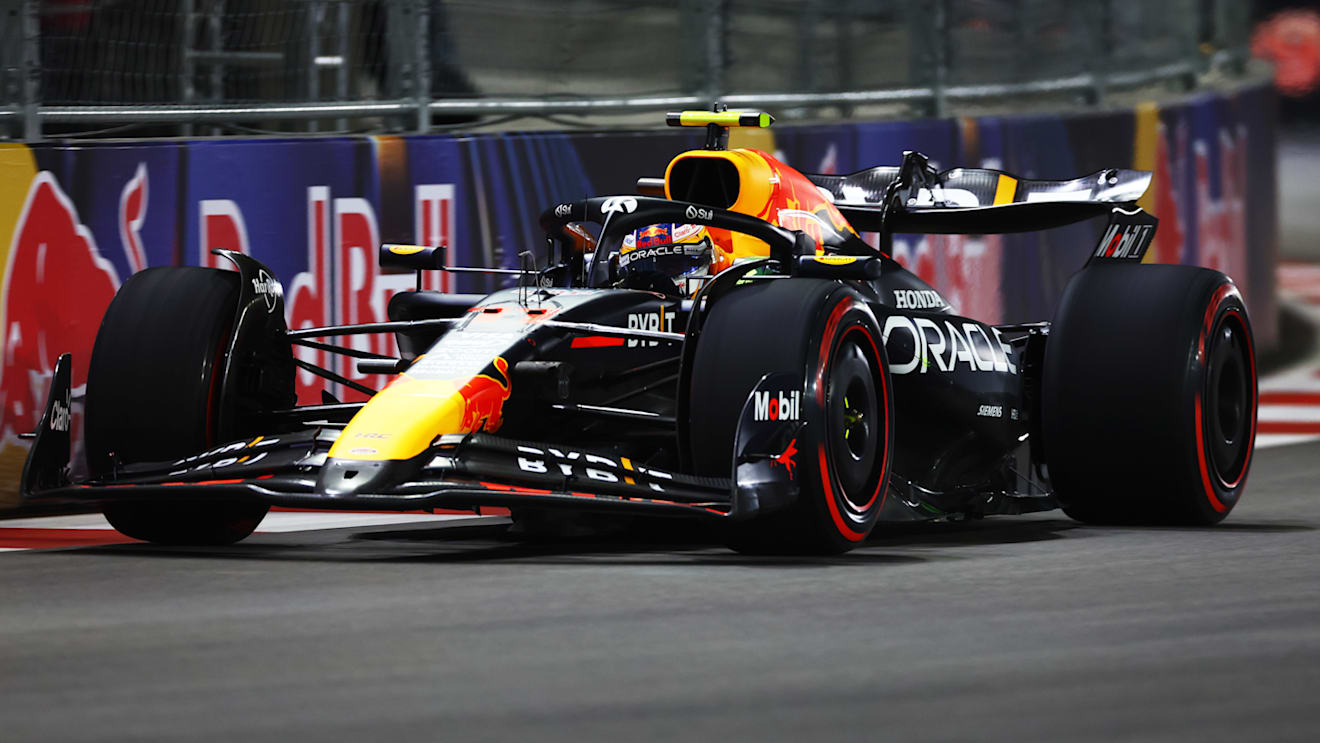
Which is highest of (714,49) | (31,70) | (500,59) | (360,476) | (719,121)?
(714,49)

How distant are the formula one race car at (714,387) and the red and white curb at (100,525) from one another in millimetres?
551

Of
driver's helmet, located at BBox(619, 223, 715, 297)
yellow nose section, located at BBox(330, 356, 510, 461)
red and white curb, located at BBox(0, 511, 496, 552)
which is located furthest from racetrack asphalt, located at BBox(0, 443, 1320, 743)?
driver's helmet, located at BBox(619, 223, 715, 297)

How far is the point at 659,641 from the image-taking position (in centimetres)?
586

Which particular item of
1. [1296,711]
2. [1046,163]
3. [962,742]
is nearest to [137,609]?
[962,742]

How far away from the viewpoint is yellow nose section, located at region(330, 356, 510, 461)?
7.26 metres

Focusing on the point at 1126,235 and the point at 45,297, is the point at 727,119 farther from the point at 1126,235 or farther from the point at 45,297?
the point at 45,297

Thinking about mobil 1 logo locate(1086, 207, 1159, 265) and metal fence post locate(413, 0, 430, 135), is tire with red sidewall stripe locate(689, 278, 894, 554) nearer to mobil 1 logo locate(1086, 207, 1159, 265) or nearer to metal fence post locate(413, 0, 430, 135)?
mobil 1 logo locate(1086, 207, 1159, 265)

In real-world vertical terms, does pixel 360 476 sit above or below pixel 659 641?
above

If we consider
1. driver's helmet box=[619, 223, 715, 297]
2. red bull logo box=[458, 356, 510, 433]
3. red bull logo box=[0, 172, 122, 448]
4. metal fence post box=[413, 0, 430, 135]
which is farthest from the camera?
metal fence post box=[413, 0, 430, 135]

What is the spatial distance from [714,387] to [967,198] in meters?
2.85

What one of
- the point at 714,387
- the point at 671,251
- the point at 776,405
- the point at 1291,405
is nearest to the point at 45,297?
the point at 671,251

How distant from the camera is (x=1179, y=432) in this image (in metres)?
8.71

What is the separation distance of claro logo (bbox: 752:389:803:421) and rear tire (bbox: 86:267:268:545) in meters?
1.86

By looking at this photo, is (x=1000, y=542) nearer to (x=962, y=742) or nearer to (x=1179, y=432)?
(x=1179, y=432)
